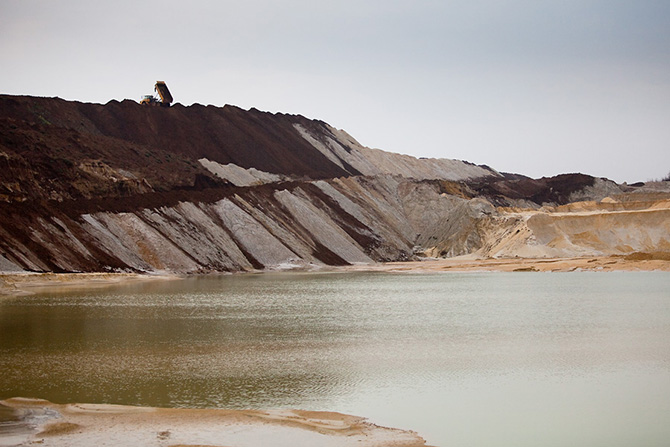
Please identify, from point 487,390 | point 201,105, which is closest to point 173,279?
point 487,390

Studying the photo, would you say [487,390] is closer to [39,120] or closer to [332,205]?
[332,205]

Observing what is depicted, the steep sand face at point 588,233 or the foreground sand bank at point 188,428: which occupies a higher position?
the steep sand face at point 588,233

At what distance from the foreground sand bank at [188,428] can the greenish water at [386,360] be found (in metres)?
0.76

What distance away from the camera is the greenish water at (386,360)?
43.2 ft

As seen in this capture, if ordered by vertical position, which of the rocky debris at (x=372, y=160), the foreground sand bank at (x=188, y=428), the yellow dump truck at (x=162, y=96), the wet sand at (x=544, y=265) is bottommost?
the foreground sand bank at (x=188, y=428)

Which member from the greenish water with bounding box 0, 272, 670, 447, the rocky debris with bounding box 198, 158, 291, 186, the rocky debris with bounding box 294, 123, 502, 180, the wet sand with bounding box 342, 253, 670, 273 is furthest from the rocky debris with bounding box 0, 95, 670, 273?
the greenish water with bounding box 0, 272, 670, 447

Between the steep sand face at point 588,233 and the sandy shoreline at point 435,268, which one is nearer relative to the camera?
the sandy shoreline at point 435,268

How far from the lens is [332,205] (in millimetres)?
84000

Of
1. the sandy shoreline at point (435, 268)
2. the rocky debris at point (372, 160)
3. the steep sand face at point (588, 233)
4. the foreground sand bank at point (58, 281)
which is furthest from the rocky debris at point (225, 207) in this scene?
the rocky debris at point (372, 160)

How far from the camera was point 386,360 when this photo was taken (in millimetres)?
18203

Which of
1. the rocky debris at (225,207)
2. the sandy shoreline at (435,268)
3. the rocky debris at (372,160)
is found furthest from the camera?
the rocky debris at (372,160)

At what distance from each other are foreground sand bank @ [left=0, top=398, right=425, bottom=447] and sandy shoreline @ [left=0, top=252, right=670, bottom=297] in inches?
1046

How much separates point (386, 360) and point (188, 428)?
720 cm

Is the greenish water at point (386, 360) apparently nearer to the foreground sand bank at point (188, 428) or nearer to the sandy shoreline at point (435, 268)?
the foreground sand bank at point (188, 428)
